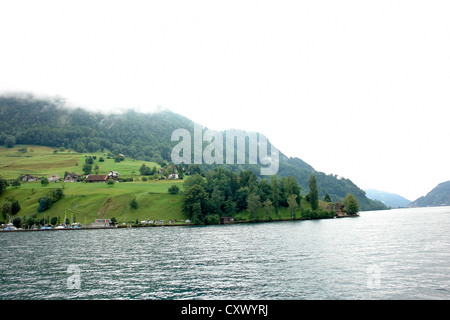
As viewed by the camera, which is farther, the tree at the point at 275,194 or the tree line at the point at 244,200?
the tree at the point at 275,194

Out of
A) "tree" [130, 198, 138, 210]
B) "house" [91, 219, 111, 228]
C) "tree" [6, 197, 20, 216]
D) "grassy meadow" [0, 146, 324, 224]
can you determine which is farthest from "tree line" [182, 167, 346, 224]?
"tree" [6, 197, 20, 216]

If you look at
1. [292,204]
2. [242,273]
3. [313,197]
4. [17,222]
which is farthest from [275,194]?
[242,273]

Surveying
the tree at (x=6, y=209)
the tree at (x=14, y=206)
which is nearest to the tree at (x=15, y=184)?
the tree at (x=14, y=206)

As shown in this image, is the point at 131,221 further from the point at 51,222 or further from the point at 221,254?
the point at 221,254

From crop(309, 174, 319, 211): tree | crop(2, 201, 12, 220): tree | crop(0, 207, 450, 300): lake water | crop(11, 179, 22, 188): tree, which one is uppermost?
crop(11, 179, 22, 188): tree

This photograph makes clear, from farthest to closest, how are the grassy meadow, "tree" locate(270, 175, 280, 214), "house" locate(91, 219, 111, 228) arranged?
1. "tree" locate(270, 175, 280, 214)
2. the grassy meadow
3. "house" locate(91, 219, 111, 228)

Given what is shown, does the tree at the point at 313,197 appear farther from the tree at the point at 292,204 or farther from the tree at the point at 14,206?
the tree at the point at 14,206

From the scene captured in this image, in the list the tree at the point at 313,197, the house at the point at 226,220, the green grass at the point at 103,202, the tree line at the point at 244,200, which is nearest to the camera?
the green grass at the point at 103,202

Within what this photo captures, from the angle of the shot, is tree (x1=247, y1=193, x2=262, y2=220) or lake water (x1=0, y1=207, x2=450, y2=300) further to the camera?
tree (x1=247, y1=193, x2=262, y2=220)

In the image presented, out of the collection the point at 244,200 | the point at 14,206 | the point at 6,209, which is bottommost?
the point at 6,209

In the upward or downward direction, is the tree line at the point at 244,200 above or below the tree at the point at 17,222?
above

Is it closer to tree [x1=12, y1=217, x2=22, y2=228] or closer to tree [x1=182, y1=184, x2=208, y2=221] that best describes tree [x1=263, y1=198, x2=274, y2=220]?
A: tree [x1=182, y1=184, x2=208, y2=221]

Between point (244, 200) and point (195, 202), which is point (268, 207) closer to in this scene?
point (244, 200)
